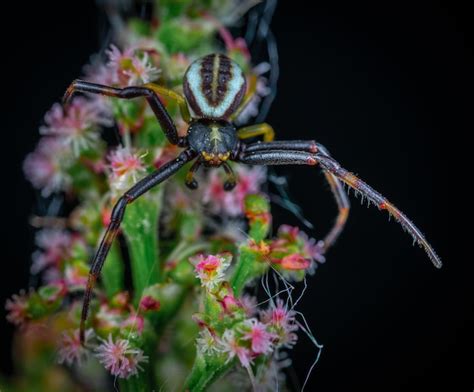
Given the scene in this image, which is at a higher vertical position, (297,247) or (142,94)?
(142,94)

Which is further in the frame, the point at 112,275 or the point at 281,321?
the point at 112,275

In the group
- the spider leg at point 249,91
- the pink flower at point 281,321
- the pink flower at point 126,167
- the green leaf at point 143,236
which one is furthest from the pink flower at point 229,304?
the spider leg at point 249,91

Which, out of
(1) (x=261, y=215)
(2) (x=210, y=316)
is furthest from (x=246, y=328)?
(1) (x=261, y=215)

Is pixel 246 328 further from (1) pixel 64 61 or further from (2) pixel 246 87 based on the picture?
(1) pixel 64 61

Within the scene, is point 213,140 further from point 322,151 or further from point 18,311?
point 18,311

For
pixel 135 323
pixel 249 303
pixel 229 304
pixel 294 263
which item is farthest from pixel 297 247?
pixel 135 323

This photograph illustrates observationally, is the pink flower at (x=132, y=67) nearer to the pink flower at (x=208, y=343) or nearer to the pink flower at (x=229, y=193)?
the pink flower at (x=229, y=193)

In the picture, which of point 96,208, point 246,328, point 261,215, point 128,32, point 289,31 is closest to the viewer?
point 246,328
